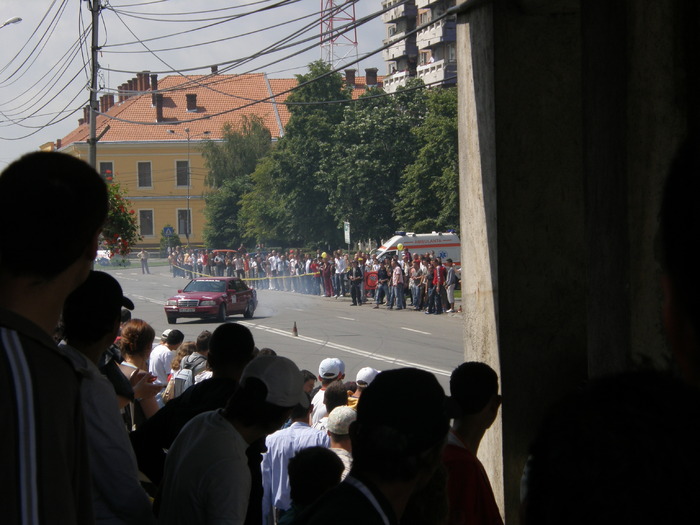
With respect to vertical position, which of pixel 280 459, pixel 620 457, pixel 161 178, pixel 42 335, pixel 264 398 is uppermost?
pixel 161 178

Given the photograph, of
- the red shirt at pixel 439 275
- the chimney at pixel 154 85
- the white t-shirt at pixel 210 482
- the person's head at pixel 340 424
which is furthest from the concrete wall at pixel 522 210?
the chimney at pixel 154 85

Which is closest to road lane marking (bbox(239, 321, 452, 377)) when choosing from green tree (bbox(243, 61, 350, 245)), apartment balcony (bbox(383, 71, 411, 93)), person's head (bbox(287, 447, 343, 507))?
person's head (bbox(287, 447, 343, 507))

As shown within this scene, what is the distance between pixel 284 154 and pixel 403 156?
11349 mm

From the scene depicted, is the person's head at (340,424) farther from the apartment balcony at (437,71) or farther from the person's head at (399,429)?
the apartment balcony at (437,71)

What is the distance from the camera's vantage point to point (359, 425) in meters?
2.68

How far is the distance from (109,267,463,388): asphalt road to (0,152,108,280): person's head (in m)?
16.0

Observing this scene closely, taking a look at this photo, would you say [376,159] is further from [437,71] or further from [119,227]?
[119,227]

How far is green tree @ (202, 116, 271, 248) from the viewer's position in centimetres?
7700

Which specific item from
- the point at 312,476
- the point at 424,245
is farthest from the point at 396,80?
the point at 312,476

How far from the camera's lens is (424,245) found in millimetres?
45750

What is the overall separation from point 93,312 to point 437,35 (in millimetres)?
82672

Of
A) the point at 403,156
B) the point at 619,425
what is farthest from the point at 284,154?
the point at 619,425

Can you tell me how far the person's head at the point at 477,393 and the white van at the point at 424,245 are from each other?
133 ft

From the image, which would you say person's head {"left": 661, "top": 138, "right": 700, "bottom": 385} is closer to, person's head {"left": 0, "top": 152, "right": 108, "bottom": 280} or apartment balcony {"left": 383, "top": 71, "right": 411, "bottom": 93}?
person's head {"left": 0, "top": 152, "right": 108, "bottom": 280}
